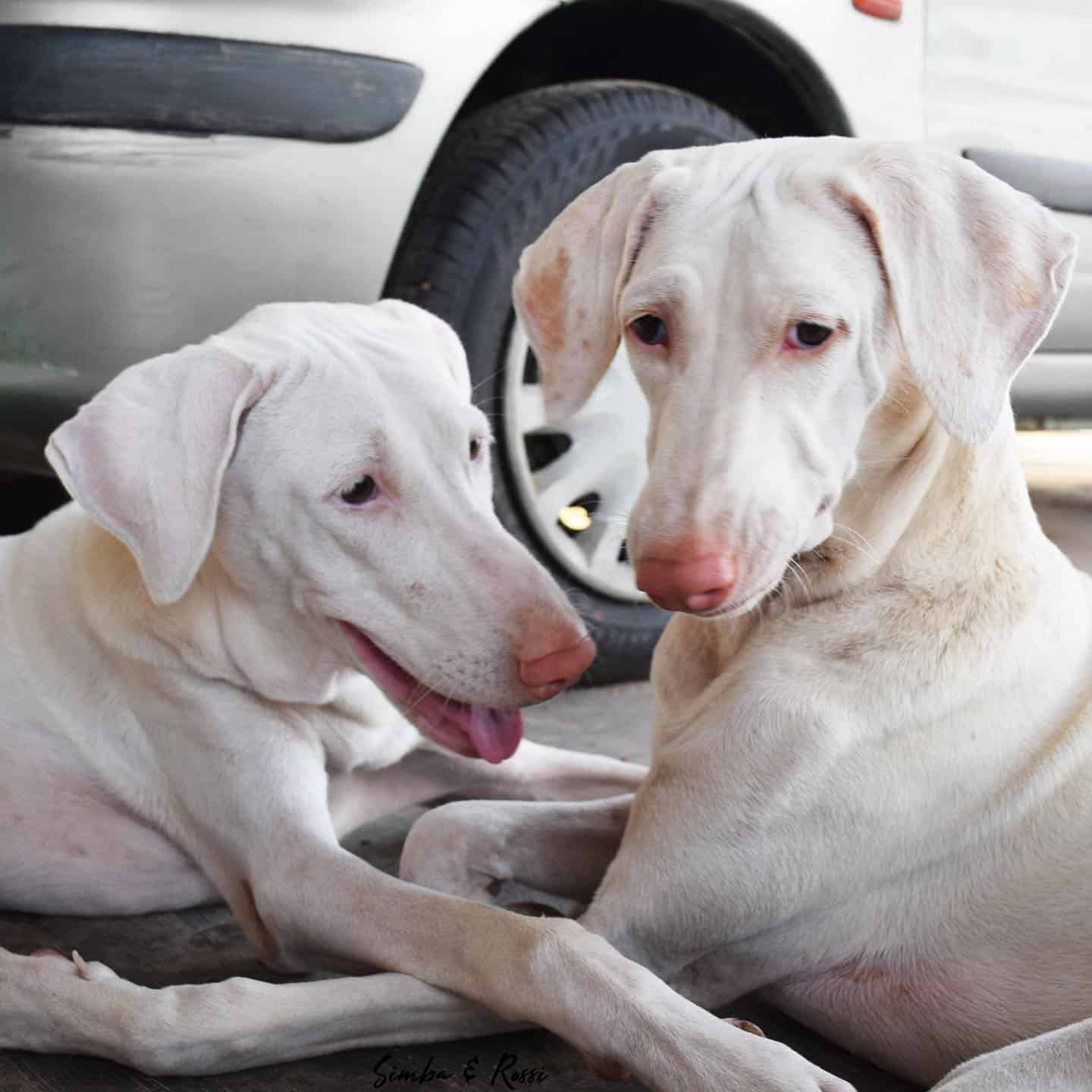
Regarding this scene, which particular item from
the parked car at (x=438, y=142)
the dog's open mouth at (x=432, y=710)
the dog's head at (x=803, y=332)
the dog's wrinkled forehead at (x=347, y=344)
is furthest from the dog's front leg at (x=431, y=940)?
the parked car at (x=438, y=142)

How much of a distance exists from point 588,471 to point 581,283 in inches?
59.8

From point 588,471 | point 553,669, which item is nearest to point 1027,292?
point 553,669

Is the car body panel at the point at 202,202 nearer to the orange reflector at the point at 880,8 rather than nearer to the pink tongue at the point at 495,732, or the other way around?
the orange reflector at the point at 880,8

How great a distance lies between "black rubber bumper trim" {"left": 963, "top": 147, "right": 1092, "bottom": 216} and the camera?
4.01m

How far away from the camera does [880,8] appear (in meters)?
3.89

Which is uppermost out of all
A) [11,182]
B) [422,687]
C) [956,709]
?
[11,182]

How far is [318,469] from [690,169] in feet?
2.30

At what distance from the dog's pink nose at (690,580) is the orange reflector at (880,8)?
2545mm

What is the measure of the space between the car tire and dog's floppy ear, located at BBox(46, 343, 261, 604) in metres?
1.22

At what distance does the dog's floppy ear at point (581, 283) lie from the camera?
2.15m

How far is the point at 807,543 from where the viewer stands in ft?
6.61

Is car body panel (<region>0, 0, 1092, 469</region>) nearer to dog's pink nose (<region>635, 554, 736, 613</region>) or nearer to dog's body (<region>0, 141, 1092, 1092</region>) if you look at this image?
dog's body (<region>0, 141, 1092, 1092</region>)

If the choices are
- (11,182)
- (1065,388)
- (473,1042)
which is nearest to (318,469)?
(473,1042)

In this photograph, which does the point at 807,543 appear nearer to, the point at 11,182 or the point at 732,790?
the point at 732,790
